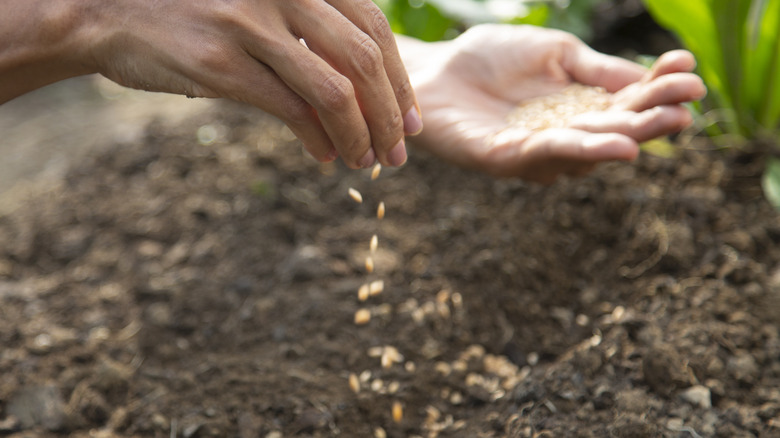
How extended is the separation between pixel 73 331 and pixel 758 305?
1526mm

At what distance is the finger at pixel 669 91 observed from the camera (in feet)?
4.17

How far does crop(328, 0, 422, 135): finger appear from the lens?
106 cm

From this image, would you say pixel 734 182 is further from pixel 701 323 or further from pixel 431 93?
pixel 431 93

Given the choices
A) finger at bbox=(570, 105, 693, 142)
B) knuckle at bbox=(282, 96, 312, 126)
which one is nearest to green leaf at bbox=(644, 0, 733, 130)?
finger at bbox=(570, 105, 693, 142)

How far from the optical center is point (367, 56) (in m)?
1.03

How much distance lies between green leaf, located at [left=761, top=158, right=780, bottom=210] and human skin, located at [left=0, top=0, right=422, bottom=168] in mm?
971

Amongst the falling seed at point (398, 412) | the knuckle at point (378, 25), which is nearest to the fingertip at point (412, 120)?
the knuckle at point (378, 25)

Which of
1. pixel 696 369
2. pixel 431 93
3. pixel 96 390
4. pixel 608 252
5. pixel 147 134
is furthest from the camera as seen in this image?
pixel 147 134

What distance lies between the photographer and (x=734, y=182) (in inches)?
70.7

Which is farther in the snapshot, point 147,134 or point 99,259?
point 147,134

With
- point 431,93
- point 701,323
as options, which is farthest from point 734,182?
point 431,93

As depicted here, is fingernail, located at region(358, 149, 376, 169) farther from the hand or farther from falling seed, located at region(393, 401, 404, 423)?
falling seed, located at region(393, 401, 404, 423)

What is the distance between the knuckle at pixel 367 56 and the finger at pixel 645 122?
507 mm

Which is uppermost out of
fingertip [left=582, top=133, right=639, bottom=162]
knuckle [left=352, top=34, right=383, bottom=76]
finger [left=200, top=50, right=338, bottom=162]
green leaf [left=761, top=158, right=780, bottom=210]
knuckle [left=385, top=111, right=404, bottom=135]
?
knuckle [left=352, top=34, right=383, bottom=76]
